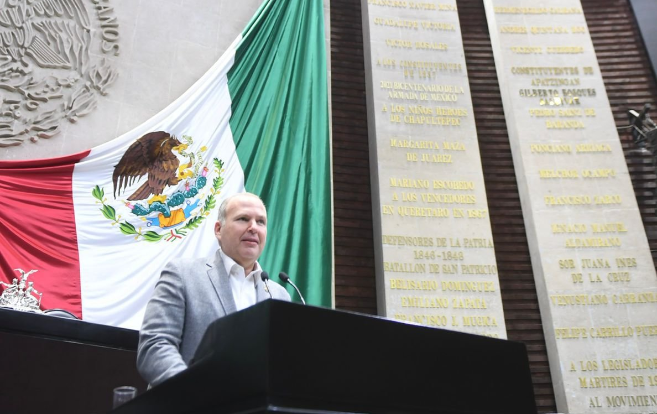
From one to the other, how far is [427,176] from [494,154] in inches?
38.8

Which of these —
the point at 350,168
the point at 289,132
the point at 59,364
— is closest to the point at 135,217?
the point at 289,132

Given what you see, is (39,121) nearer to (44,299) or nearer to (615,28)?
(44,299)

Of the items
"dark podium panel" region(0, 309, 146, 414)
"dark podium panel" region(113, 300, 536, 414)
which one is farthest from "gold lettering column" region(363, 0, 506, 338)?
"dark podium panel" region(113, 300, 536, 414)

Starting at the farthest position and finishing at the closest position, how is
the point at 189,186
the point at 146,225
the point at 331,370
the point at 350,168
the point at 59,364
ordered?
the point at 350,168 < the point at 189,186 < the point at 146,225 < the point at 59,364 < the point at 331,370

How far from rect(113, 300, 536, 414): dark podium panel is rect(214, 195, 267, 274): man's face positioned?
24.6 inches

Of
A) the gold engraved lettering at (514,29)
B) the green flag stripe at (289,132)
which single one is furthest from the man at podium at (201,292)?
the gold engraved lettering at (514,29)

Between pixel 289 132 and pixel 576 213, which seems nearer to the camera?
pixel 289 132

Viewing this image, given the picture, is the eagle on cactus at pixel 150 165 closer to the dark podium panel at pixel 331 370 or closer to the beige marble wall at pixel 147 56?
the beige marble wall at pixel 147 56

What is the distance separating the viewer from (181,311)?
1.57 meters

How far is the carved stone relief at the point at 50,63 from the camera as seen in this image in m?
4.81

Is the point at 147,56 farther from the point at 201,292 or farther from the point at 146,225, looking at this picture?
the point at 201,292

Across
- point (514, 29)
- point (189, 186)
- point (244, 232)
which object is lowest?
point (244, 232)

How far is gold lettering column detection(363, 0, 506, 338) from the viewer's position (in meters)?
4.89

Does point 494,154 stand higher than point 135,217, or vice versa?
point 494,154
